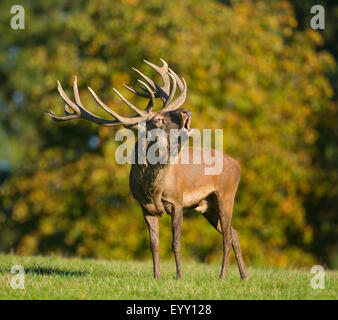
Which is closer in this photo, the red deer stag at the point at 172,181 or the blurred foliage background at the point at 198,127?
the red deer stag at the point at 172,181

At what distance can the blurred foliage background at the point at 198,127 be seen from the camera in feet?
50.4

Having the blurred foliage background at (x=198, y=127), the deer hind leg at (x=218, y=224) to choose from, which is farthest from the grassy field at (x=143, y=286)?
the blurred foliage background at (x=198, y=127)

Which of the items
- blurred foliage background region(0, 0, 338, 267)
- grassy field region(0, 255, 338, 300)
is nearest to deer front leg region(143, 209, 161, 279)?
grassy field region(0, 255, 338, 300)

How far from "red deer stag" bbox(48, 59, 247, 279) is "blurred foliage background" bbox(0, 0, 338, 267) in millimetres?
6711

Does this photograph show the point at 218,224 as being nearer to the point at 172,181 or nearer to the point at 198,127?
the point at 172,181

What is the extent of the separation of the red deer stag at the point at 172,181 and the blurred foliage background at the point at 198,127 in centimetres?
671

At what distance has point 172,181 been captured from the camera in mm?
7262

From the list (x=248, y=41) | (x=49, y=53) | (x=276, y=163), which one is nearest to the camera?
(x=276, y=163)

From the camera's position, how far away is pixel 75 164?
16.1 m

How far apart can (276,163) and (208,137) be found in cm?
221

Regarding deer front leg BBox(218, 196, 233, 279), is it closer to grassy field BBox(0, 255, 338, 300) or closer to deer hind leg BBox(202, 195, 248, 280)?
deer hind leg BBox(202, 195, 248, 280)

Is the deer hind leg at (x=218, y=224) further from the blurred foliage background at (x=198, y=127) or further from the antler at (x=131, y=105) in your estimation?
the blurred foliage background at (x=198, y=127)
